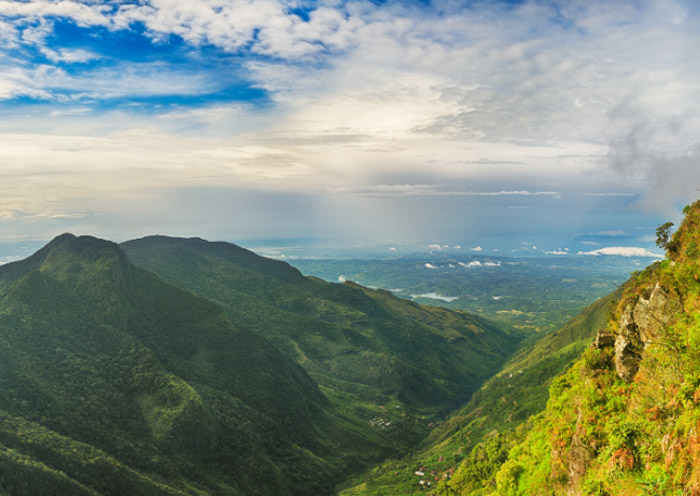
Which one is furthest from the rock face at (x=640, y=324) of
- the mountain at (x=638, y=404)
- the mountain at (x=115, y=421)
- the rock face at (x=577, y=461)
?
the mountain at (x=115, y=421)

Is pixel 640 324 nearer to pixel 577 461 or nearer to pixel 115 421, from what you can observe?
pixel 577 461

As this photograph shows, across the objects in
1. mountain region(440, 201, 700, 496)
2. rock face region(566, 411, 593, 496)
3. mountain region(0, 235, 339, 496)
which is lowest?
mountain region(0, 235, 339, 496)

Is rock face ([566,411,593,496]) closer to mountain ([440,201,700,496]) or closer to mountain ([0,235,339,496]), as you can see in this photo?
mountain ([440,201,700,496])

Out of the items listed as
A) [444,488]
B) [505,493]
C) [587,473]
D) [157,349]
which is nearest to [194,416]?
[157,349]

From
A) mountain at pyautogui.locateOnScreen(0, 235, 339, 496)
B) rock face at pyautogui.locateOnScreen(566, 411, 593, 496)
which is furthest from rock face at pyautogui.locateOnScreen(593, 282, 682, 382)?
mountain at pyautogui.locateOnScreen(0, 235, 339, 496)

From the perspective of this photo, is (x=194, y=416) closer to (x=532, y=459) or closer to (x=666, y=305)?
(x=532, y=459)

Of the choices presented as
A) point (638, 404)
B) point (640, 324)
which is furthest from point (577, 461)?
point (640, 324)
